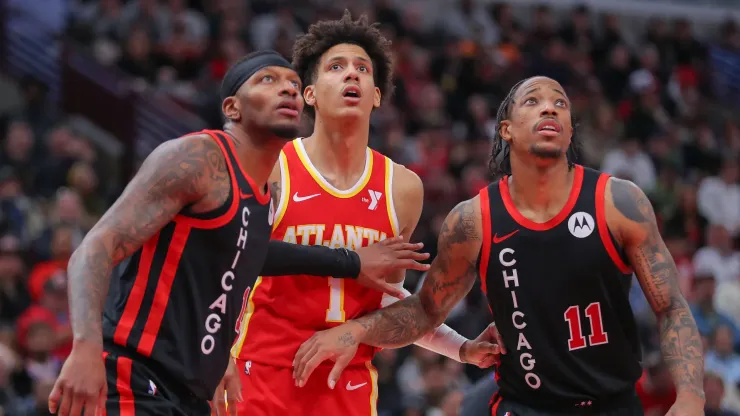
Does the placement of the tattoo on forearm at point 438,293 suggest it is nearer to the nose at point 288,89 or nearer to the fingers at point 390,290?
the fingers at point 390,290

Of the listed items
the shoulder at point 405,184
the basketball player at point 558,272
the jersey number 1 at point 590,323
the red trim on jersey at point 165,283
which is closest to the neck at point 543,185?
the basketball player at point 558,272

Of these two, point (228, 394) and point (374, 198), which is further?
point (374, 198)

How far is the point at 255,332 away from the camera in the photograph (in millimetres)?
5871

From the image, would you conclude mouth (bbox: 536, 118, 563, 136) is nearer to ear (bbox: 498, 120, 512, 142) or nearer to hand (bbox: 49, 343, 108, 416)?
ear (bbox: 498, 120, 512, 142)

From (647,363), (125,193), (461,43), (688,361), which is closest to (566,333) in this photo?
(688,361)

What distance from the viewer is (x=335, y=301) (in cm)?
589

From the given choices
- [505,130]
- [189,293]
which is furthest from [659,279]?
[189,293]

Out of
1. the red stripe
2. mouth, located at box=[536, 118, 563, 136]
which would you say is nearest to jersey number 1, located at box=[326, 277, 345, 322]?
mouth, located at box=[536, 118, 563, 136]

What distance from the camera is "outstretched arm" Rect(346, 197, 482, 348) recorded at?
5.57 meters

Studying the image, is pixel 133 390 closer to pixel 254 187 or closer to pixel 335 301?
pixel 254 187

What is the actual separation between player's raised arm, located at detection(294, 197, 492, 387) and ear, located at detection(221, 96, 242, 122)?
1297mm

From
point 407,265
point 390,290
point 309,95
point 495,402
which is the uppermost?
point 309,95

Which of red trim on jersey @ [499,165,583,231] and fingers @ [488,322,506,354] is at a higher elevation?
red trim on jersey @ [499,165,583,231]

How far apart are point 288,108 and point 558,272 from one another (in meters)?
1.56
